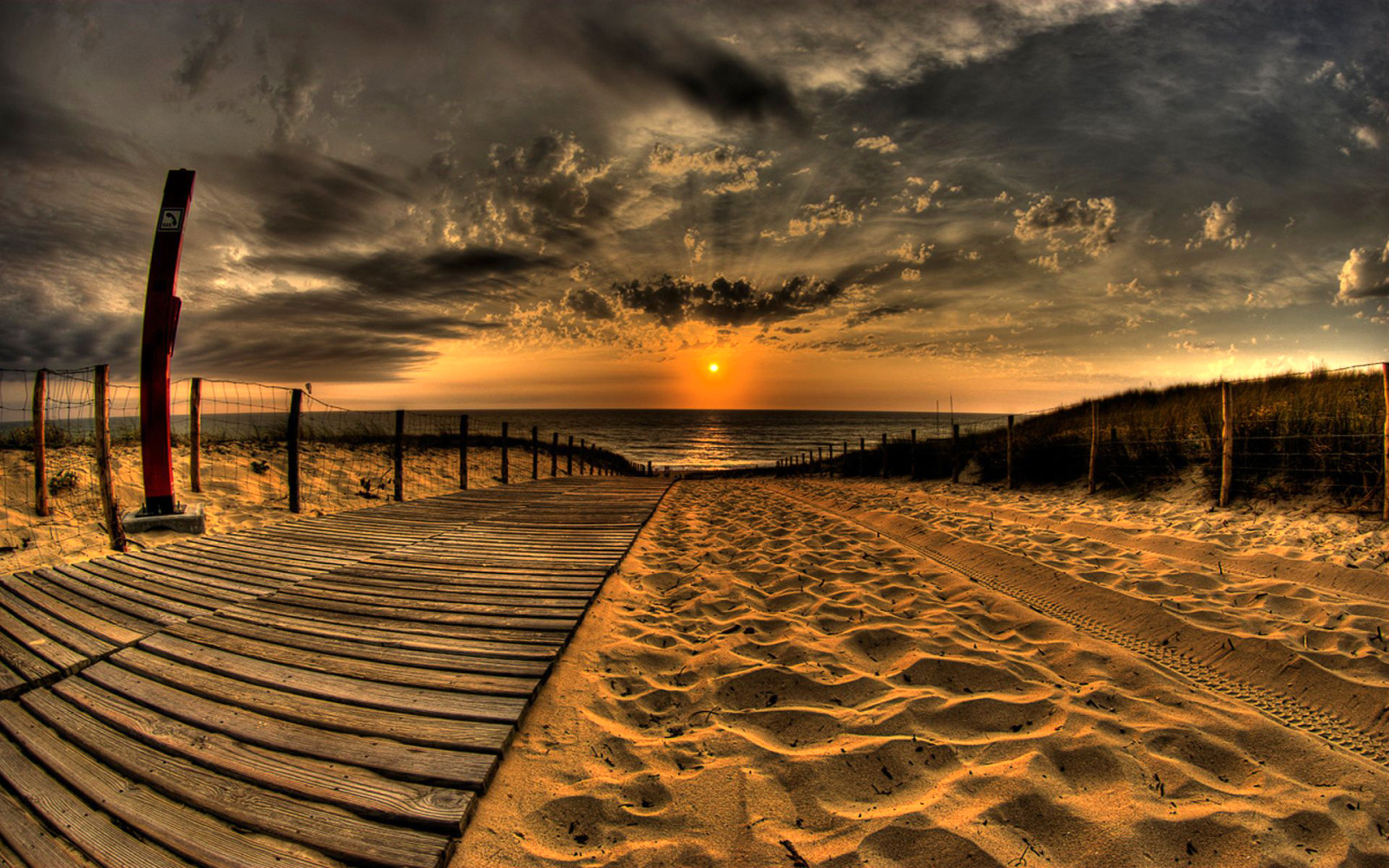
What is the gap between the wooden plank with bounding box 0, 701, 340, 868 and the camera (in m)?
1.65

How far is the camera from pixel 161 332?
6043mm

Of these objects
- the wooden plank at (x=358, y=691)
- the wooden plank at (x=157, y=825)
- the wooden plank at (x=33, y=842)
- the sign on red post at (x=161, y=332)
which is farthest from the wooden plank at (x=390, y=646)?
the sign on red post at (x=161, y=332)

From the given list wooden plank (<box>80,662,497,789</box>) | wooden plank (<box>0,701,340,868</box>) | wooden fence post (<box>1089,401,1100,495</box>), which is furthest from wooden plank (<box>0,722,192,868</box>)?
wooden fence post (<box>1089,401,1100,495</box>)

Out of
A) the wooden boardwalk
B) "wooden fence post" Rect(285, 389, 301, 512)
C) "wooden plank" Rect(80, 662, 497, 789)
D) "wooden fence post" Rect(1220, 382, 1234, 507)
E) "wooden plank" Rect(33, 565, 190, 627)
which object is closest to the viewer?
the wooden boardwalk

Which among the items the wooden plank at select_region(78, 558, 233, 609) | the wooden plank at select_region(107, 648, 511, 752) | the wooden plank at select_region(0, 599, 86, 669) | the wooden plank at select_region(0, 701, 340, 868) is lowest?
the wooden plank at select_region(0, 701, 340, 868)

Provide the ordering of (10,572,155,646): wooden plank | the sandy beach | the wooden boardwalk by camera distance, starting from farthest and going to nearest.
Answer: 1. (10,572,155,646): wooden plank
2. the sandy beach
3. the wooden boardwalk

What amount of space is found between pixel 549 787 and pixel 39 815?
169cm

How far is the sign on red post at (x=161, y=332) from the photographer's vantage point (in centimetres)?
602

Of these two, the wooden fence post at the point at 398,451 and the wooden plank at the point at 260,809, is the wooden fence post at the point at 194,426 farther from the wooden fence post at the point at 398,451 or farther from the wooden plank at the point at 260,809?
the wooden plank at the point at 260,809

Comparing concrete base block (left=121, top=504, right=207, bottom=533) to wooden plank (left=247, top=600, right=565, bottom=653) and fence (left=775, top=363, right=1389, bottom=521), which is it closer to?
wooden plank (left=247, top=600, right=565, bottom=653)

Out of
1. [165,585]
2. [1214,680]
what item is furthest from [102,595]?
[1214,680]

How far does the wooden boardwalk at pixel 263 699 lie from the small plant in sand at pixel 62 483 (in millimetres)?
4753

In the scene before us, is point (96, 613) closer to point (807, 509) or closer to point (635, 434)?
point (807, 509)

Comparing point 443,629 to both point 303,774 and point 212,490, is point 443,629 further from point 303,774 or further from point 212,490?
point 212,490
